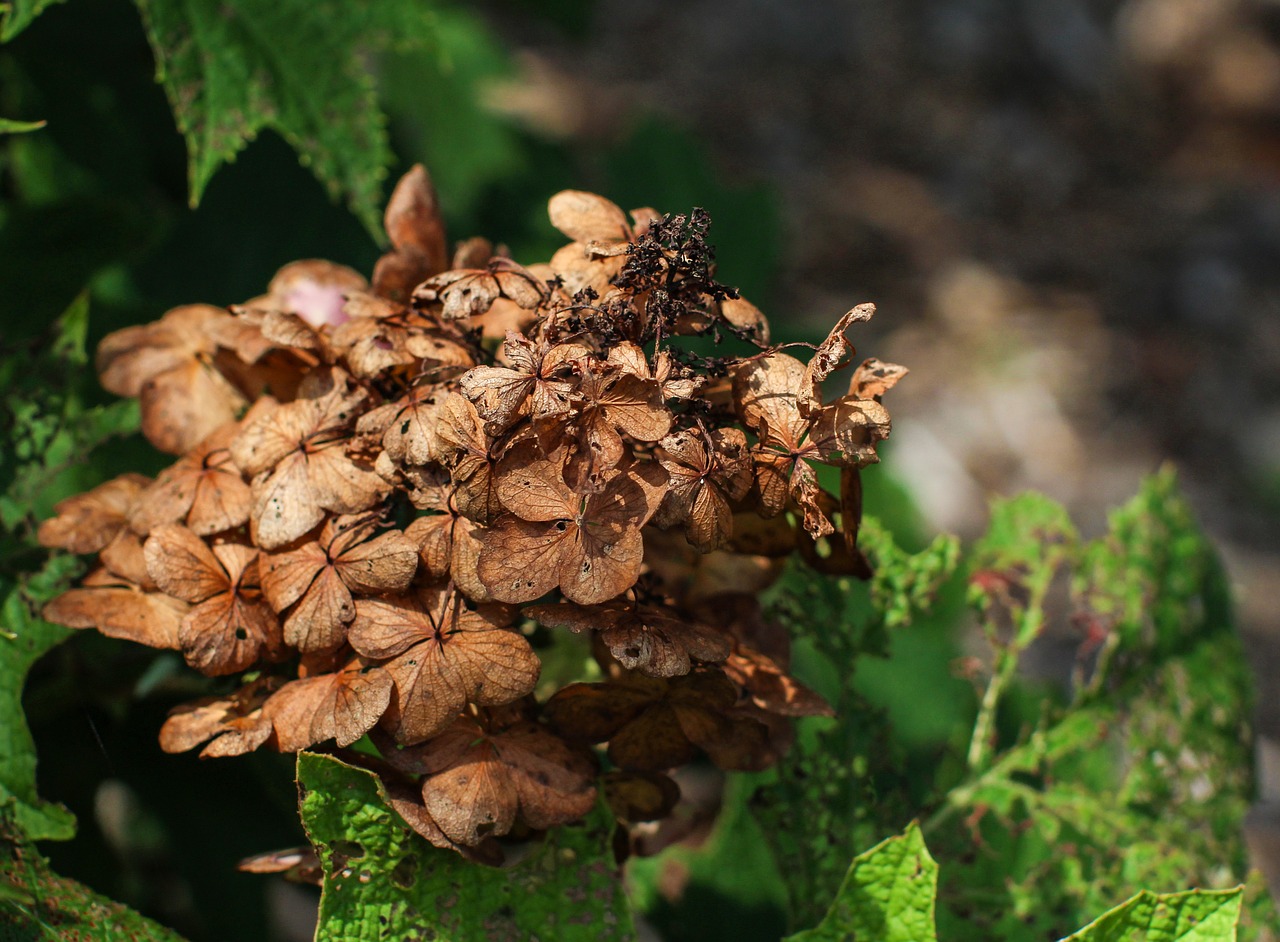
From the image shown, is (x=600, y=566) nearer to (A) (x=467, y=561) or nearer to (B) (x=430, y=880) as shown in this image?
(A) (x=467, y=561)

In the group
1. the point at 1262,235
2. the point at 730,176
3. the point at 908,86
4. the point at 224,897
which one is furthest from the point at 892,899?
the point at 908,86

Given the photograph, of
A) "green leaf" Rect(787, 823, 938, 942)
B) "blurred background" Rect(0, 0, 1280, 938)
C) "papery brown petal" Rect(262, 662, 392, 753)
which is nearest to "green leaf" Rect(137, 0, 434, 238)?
"blurred background" Rect(0, 0, 1280, 938)

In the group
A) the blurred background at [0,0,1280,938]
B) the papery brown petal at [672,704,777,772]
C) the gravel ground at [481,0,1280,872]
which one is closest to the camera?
the papery brown petal at [672,704,777,772]

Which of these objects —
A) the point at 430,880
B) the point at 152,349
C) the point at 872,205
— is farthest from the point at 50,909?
the point at 872,205

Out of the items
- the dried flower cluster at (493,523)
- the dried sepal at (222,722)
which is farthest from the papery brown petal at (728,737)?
the dried sepal at (222,722)

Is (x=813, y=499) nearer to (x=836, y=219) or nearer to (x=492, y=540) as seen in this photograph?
(x=492, y=540)

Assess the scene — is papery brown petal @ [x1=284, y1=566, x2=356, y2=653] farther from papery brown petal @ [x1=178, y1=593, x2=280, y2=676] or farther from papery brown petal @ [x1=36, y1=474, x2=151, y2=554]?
papery brown petal @ [x1=36, y1=474, x2=151, y2=554]
